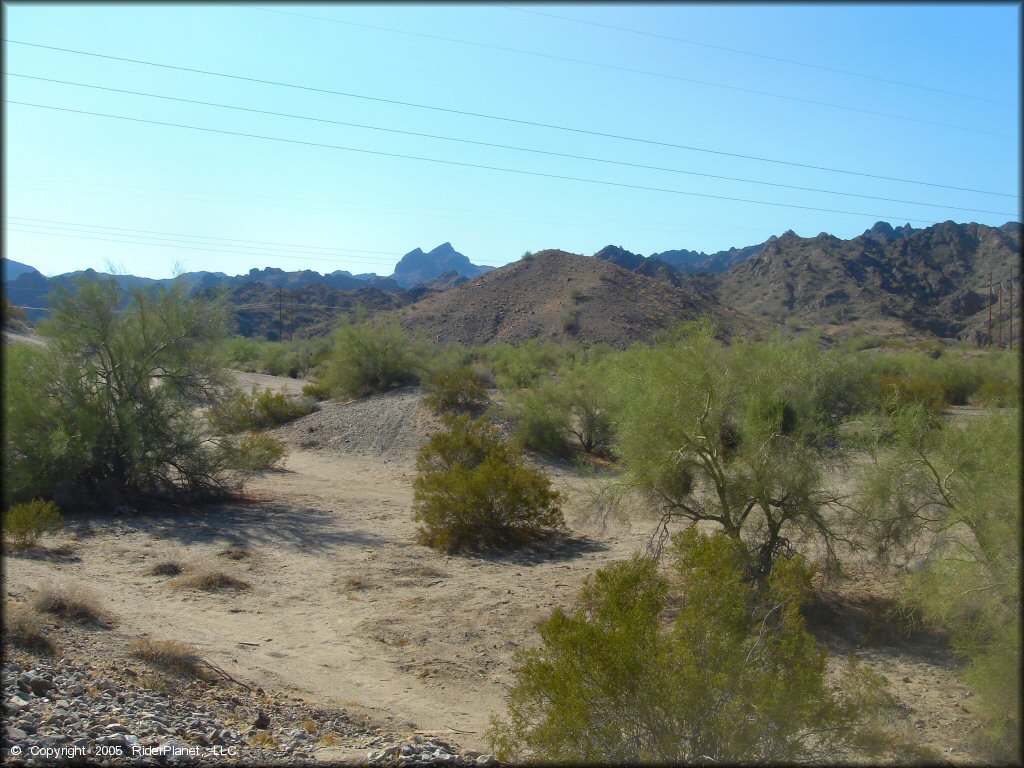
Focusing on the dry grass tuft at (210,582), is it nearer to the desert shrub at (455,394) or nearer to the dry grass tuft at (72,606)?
the dry grass tuft at (72,606)

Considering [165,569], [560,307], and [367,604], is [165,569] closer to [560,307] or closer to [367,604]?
[367,604]

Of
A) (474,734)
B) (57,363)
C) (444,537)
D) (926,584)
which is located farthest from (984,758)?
(57,363)

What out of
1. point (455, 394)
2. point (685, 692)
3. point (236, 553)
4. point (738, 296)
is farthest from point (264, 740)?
point (738, 296)

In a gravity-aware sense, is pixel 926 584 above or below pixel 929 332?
below

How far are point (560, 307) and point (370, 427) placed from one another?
45.7 meters

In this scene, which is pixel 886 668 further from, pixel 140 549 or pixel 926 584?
pixel 140 549

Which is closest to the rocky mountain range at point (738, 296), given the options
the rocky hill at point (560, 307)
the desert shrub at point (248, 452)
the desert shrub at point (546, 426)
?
the rocky hill at point (560, 307)

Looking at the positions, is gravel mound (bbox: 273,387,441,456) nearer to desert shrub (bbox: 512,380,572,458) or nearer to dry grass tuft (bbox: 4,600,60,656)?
desert shrub (bbox: 512,380,572,458)

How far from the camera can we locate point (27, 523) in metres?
13.6

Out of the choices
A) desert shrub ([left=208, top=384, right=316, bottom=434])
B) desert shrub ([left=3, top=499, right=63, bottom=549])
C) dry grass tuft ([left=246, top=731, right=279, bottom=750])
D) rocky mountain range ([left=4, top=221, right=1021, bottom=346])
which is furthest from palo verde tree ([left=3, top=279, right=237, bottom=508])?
rocky mountain range ([left=4, top=221, right=1021, bottom=346])

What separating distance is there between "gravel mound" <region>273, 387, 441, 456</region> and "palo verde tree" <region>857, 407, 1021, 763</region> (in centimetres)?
1816

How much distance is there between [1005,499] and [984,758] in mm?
2491

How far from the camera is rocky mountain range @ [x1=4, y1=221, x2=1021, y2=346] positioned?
72125 mm

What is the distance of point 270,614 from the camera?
37.8 ft
